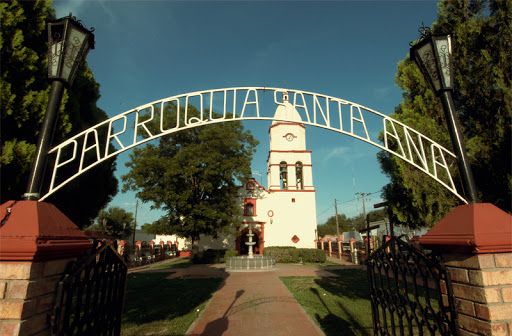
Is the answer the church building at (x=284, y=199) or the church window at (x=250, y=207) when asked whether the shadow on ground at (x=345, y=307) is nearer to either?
the church building at (x=284, y=199)

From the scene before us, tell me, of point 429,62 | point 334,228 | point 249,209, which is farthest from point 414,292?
point 334,228

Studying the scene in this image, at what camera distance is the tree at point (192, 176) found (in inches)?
710

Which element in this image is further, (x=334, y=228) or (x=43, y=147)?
(x=334, y=228)

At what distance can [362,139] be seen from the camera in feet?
12.0

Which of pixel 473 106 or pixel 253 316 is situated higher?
pixel 473 106

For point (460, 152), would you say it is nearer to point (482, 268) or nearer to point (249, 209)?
point (482, 268)

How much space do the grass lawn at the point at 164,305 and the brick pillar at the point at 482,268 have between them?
485 centimetres

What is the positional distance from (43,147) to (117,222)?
4541 cm

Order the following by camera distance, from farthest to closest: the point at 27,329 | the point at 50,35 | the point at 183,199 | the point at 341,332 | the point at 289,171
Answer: the point at 289,171, the point at 183,199, the point at 341,332, the point at 50,35, the point at 27,329

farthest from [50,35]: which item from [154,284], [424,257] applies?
[154,284]

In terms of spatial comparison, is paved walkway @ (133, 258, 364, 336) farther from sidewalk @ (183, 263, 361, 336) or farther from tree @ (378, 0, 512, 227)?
tree @ (378, 0, 512, 227)

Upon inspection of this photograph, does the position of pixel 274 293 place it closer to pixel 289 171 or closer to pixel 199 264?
pixel 199 264

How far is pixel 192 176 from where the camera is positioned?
1897 cm

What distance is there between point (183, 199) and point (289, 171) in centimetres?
1079
